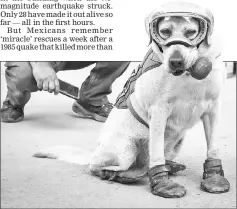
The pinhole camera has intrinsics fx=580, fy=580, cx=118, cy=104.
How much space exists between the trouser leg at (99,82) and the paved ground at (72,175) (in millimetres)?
211

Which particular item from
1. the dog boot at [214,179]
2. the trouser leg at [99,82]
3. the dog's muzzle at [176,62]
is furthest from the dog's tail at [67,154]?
the trouser leg at [99,82]

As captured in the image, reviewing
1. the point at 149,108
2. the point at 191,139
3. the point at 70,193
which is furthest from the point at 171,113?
the point at 191,139

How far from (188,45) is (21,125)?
2099 mm

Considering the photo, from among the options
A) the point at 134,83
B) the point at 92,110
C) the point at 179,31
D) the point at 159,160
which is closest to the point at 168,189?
the point at 159,160

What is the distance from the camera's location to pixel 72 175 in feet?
9.27

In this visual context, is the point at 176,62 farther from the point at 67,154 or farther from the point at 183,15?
the point at 67,154

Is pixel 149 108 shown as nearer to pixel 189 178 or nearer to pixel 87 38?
pixel 189 178

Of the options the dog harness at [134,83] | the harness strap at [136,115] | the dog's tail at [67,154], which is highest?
the dog harness at [134,83]

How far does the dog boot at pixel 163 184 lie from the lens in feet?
8.18

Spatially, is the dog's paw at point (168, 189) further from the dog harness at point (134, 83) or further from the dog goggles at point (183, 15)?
the dog goggles at point (183, 15)

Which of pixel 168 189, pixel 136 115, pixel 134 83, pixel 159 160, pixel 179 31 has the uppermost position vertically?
pixel 179 31

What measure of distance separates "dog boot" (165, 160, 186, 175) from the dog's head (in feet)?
1.91

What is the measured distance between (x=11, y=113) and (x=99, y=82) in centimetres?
70

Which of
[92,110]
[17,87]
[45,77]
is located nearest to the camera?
[45,77]
